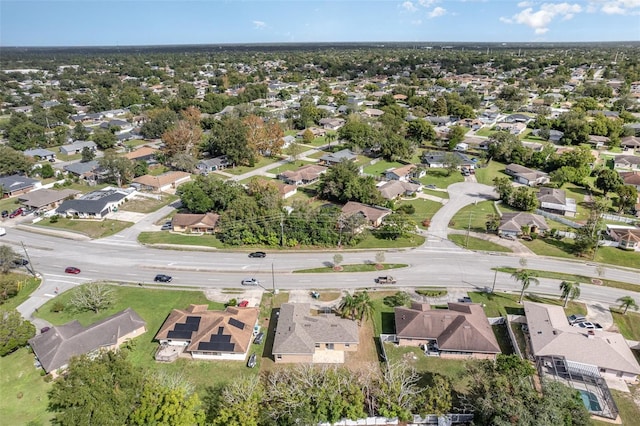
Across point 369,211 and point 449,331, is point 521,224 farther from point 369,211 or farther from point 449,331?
point 449,331

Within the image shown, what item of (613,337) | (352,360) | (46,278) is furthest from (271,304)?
(613,337)

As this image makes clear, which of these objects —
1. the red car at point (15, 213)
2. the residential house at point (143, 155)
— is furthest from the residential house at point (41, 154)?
the red car at point (15, 213)

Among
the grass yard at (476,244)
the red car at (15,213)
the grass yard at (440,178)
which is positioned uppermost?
the grass yard at (440,178)

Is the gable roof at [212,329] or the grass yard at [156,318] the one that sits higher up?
the gable roof at [212,329]

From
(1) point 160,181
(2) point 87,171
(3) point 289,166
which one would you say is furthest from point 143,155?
(3) point 289,166

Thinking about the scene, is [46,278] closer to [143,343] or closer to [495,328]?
[143,343]

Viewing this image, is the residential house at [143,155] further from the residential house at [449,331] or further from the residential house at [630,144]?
the residential house at [630,144]
